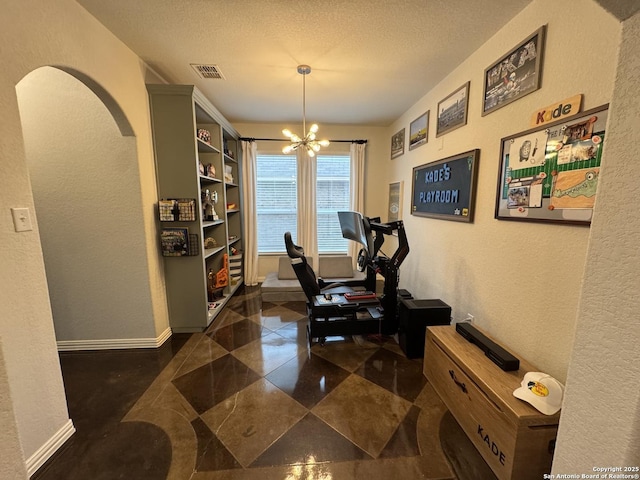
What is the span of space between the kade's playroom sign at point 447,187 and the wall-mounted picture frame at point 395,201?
0.50 meters

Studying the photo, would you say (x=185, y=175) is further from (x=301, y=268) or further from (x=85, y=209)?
(x=301, y=268)

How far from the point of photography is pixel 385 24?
1.88 meters

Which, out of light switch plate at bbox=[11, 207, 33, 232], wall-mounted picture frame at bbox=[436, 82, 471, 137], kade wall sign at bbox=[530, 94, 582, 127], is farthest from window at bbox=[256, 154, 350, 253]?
light switch plate at bbox=[11, 207, 33, 232]

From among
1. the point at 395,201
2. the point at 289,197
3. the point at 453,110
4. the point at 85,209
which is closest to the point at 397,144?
the point at 395,201

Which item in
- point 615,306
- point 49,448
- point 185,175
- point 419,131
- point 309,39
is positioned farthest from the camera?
point 419,131

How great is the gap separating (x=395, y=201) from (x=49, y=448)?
426 cm

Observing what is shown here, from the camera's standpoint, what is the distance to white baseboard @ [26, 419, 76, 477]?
4.48 ft

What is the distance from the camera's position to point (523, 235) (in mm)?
1724

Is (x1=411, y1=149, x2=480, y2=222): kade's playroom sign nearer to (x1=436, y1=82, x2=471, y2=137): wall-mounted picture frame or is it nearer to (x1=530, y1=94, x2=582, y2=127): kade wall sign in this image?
(x1=436, y1=82, x2=471, y2=137): wall-mounted picture frame

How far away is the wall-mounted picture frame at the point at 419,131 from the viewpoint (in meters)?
3.09

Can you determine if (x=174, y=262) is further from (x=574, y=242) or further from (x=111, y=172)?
(x=574, y=242)

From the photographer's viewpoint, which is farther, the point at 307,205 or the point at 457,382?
the point at 307,205

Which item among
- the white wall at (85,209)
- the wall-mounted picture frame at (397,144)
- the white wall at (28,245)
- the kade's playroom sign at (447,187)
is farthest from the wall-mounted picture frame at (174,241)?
the wall-mounted picture frame at (397,144)

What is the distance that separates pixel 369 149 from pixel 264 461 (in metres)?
4.36
